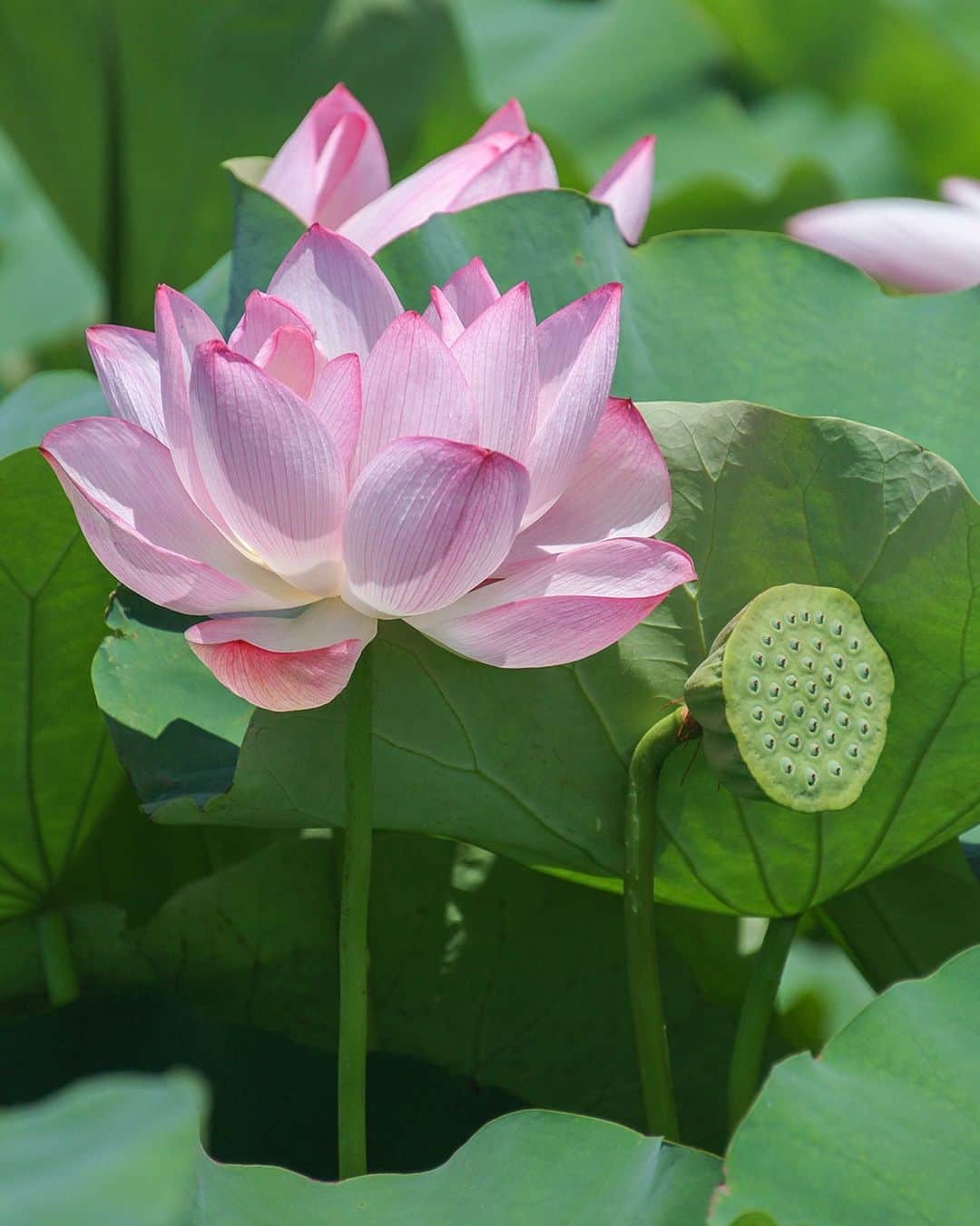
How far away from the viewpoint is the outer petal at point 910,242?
2.60 ft

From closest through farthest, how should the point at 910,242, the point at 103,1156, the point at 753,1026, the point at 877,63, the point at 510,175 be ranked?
the point at 103,1156 < the point at 753,1026 < the point at 510,175 < the point at 910,242 < the point at 877,63

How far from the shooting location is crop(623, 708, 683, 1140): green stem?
0.52m

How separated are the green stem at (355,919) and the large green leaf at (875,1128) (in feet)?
0.41

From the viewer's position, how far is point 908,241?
80cm

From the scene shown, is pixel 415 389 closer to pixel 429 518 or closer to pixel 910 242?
pixel 429 518

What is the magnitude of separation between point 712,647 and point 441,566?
122mm

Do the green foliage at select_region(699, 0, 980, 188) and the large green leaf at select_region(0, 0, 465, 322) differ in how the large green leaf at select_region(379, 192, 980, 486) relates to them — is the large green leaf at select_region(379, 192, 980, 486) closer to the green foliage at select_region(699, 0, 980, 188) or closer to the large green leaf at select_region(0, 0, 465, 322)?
the large green leaf at select_region(0, 0, 465, 322)

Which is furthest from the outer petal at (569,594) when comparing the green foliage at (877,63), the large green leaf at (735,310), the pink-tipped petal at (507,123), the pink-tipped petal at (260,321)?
the green foliage at (877,63)

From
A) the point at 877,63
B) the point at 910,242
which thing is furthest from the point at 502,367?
the point at 877,63

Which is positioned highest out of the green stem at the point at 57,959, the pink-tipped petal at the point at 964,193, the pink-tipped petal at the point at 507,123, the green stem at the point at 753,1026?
the pink-tipped petal at the point at 507,123

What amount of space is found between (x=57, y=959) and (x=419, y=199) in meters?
0.36

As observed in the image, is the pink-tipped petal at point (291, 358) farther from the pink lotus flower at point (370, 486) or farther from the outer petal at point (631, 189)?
the outer petal at point (631, 189)

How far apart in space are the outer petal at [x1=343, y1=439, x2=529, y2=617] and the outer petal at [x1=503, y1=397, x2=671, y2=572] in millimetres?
46

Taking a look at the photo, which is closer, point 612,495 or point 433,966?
point 612,495
